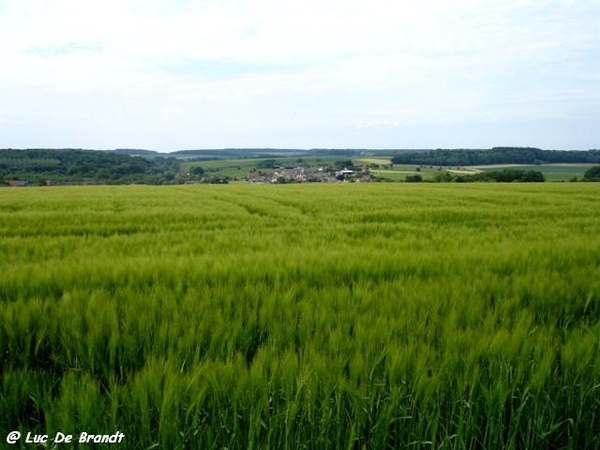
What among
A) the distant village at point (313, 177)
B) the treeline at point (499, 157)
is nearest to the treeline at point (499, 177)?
the distant village at point (313, 177)

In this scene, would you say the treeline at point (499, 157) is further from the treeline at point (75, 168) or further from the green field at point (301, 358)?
the green field at point (301, 358)

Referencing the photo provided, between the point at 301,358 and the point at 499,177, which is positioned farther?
the point at 499,177

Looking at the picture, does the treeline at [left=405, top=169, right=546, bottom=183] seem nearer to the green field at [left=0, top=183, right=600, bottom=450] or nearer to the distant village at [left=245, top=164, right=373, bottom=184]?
the distant village at [left=245, top=164, right=373, bottom=184]

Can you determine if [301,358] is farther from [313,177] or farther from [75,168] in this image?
[75,168]

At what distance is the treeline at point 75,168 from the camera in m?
71.2

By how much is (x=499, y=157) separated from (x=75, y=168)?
4473 inches

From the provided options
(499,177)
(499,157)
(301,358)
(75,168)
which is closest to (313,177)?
(499,177)

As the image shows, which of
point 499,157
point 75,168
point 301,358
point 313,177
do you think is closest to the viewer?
point 301,358

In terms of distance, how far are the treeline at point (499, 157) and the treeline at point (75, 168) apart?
73.3m

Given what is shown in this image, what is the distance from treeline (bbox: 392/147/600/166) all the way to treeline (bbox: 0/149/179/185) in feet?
240

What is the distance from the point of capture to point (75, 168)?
274 feet

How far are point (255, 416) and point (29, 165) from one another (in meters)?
107

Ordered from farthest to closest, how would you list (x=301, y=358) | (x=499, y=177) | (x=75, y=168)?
1. (x=75, y=168)
2. (x=499, y=177)
3. (x=301, y=358)

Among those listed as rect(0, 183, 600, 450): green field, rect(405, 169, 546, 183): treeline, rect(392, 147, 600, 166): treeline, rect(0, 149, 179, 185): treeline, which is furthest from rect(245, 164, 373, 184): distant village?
rect(0, 183, 600, 450): green field
